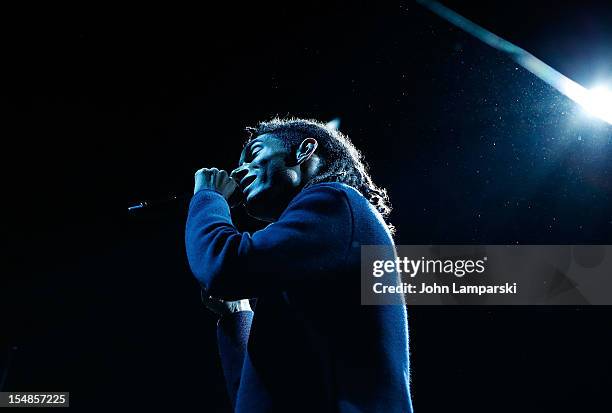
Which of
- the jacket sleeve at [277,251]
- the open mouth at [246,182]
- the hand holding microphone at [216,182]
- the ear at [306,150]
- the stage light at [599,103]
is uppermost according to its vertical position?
the stage light at [599,103]

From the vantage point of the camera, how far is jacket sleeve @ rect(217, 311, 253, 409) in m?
1.09

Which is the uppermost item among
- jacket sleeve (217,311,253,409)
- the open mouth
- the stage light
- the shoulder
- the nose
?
the stage light

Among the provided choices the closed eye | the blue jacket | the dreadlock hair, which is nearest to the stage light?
the dreadlock hair

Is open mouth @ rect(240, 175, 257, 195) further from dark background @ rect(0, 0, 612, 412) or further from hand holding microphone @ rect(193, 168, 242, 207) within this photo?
dark background @ rect(0, 0, 612, 412)

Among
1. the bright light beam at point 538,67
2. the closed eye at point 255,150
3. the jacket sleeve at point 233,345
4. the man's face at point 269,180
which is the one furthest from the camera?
the bright light beam at point 538,67

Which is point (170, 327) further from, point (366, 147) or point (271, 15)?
point (271, 15)

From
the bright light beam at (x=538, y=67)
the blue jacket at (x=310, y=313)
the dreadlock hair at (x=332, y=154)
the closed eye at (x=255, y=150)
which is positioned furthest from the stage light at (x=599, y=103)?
the blue jacket at (x=310, y=313)

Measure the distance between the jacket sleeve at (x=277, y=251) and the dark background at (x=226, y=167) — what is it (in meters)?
1.65

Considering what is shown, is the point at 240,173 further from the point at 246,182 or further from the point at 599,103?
the point at 599,103

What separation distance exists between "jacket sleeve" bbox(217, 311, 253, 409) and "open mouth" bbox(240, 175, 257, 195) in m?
0.33

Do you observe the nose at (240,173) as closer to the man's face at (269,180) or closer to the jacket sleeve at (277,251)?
the man's face at (269,180)

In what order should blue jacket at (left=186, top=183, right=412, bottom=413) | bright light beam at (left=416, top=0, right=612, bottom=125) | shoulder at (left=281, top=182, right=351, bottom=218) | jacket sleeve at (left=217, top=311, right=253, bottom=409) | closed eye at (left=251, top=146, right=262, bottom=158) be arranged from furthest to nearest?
bright light beam at (left=416, top=0, right=612, bottom=125), closed eye at (left=251, top=146, right=262, bottom=158), jacket sleeve at (left=217, top=311, right=253, bottom=409), shoulder at (left=281, top=182, right=351, bottom=218), blue jacket at (left=186, top=183, right=412, bottom=413)

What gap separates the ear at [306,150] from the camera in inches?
50.4

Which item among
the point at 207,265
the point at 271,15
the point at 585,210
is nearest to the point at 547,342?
the point at 585,210
